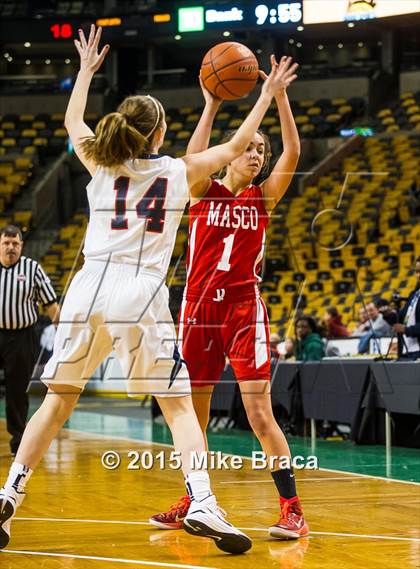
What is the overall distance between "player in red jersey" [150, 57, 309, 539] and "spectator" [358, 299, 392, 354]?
629 centimetres

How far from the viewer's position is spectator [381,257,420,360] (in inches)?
354

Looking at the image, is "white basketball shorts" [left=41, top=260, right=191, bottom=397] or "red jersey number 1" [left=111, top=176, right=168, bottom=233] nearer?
"white basketball shorts" [left=41, top=260, right=191, bottom=397]

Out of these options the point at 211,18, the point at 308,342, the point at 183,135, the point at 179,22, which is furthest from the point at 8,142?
the point at 308,342

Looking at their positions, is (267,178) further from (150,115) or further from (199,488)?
(199,488)

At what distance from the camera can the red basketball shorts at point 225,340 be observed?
188 inches

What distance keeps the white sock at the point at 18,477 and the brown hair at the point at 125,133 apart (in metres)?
1.22

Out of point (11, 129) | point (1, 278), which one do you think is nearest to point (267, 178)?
point (1, 278)

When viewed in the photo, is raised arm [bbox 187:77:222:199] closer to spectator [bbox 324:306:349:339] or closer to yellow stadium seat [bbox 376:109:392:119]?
spectator [bbox 324:306:349:339]

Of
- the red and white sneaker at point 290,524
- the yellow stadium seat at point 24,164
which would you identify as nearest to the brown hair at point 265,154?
the red and white sneaker at point 290,524

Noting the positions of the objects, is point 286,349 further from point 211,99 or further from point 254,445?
point 211,99

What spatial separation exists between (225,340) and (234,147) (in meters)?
1.07

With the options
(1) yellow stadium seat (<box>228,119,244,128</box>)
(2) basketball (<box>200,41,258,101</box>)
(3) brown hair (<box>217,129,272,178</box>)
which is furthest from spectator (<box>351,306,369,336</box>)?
(1) yellow stadium seat (<box>228,119,244,128</box>)

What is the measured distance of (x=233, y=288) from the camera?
4.85 m

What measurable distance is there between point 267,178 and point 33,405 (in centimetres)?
1195
